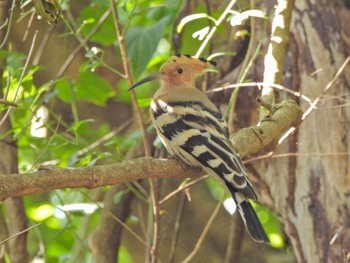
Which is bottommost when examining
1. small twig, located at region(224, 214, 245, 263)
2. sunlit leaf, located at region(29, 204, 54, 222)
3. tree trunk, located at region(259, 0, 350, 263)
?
sunlit leaf, located at region(29, 204, 54, 222)

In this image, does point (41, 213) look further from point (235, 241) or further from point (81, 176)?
point (81, 176)

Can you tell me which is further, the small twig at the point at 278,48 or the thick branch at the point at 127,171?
the small twig at the point at 278,48

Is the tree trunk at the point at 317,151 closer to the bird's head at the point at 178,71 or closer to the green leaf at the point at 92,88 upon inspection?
the bird's head at the point at 178,71

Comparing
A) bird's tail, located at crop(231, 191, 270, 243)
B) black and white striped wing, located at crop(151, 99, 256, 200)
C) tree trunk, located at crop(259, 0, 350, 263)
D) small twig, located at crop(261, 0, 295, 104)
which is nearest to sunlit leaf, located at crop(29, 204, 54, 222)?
tree trunk, located at crop(259, 0, 350, 263)

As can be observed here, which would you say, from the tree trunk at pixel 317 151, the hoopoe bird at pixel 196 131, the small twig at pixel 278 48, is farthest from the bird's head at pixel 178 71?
the tree trunk at pixel 317 151

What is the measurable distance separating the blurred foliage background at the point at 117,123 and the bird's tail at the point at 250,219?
97cm

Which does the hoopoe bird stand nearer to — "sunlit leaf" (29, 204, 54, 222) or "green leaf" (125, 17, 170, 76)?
"green leaf" (125, 17, 170, 76)

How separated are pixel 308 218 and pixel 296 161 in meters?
0.28

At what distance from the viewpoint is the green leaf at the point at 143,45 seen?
3.67 m

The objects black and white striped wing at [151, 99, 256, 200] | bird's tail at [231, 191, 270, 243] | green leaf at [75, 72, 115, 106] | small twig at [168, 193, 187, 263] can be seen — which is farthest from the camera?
green leaf at [75, 72, 115, 106]

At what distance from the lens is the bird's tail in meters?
2.55

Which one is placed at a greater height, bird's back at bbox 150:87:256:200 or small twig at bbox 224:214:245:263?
bird's back at bbox 150:87:256:200

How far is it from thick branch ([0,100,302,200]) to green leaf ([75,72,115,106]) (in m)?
1.55

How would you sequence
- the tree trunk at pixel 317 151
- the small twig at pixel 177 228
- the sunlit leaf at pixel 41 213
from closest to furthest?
the tree trunk at pixel 317 151 → the small twig at pixel 177 228 → the sunlit leaf at pixel 41 213
